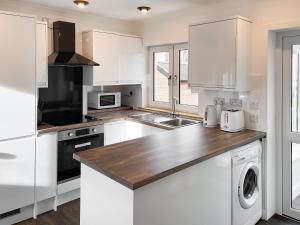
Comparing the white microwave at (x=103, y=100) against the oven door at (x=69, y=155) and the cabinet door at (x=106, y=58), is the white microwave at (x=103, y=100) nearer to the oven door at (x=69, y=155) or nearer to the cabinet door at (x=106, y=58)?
the cabinet door at (x=106, y=58)

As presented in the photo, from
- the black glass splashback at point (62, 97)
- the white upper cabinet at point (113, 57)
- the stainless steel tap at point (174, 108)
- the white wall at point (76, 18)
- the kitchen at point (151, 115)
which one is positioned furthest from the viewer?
the stainless steel tap at point (174, 108)

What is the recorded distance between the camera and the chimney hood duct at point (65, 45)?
313cm

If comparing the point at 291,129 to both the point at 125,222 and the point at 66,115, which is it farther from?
the point at 66,115

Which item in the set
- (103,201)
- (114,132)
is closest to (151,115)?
Result: (114,132)

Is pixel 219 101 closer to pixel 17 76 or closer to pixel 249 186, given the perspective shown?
pixel 249 186

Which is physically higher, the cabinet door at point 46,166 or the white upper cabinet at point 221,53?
the white upper cabinet at point 221,53

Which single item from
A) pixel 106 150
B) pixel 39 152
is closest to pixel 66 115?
pixel 39 152

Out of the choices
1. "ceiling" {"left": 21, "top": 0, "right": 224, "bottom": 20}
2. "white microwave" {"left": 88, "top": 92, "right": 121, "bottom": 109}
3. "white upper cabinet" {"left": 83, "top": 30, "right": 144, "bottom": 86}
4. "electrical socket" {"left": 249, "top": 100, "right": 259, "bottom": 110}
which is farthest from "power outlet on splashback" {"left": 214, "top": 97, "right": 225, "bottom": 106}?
"white microwave" {"left": 88, "top": 92, "right": 121, "bottom": 109}

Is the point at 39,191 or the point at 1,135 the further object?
the point at 39,191

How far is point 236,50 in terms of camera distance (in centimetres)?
249

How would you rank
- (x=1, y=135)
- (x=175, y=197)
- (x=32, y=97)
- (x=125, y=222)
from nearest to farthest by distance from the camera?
(x=125, y=222)
(x=175, y=197)
(x=1, y=135)
(x=32, y=97)

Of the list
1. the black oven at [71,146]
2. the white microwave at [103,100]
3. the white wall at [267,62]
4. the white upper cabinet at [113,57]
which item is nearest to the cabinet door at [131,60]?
the white upper cabinet at [113,57]

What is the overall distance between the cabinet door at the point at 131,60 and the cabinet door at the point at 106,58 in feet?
0.30

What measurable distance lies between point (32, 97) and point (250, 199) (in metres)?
2.33
